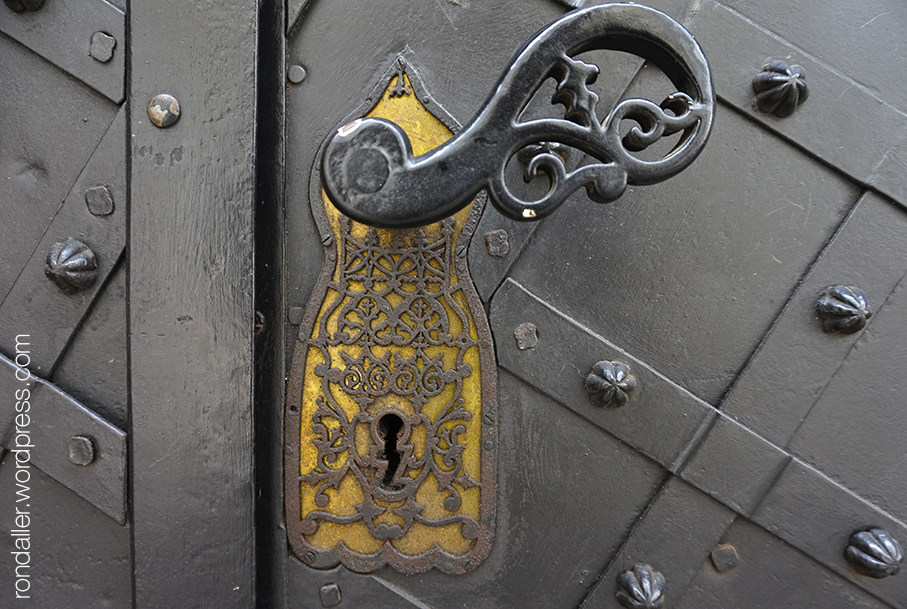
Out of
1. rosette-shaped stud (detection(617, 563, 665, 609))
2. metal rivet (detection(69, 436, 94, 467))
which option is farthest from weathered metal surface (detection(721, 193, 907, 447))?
metal rivet (detection(69, 436, 94, 467))

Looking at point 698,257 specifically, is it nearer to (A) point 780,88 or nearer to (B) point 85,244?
(A) point 780,88

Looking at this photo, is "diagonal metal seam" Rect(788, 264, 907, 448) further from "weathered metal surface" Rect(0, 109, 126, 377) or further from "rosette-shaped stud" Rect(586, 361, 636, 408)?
"weathered metal surface" Rect(0, 109, 126, 377)

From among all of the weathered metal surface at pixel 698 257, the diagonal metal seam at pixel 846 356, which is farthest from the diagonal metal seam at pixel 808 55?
the diagonal metal seam at pixel 846 356

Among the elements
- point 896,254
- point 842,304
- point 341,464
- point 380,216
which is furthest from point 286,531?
point 896,254

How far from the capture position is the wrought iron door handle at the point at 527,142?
1.65 feet

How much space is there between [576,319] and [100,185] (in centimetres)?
63

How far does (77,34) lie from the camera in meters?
0.66

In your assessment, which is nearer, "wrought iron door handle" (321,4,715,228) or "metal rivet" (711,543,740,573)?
"wrought iron door handle" (321,4,715,228)

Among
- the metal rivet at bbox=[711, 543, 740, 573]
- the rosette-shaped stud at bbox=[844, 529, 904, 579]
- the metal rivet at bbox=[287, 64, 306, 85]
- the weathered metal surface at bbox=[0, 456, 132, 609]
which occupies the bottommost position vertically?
the weathered metal surface at bbox=[0, 456, 132, 609]

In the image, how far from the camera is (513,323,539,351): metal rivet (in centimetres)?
68

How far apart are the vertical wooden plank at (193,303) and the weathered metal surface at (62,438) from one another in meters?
0.05

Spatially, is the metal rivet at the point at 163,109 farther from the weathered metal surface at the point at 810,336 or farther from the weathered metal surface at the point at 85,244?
the weathered metal surface at the point at 810,336

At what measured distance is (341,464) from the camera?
68cm

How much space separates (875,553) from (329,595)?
0.70 m
